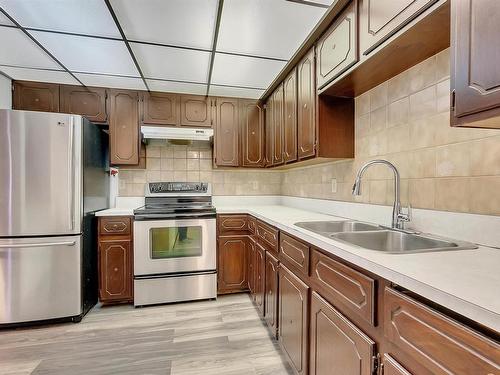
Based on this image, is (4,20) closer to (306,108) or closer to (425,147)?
(306,108)

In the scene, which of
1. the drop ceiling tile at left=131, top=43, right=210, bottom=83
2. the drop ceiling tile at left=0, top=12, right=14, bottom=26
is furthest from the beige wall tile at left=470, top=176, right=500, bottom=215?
the drop ceiling tile at left=0, top=12, right=14, bottom=26

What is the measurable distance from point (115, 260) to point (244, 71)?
216cm

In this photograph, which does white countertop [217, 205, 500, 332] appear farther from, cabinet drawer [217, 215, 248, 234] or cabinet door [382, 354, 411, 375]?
cabinet drawer [217, 215, 248, 234]

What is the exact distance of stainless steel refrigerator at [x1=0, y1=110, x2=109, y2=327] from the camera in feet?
6.76

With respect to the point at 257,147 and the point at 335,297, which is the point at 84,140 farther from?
the point at 335,297

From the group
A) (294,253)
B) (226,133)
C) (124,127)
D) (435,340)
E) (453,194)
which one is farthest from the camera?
(226,133)

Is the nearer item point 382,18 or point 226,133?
point 382,18

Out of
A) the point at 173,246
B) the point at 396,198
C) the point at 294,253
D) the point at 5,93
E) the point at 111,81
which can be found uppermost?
the point at 111,81

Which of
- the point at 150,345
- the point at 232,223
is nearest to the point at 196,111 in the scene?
the point at 232,223

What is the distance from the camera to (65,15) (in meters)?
1.61

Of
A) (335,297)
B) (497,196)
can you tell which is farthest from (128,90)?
(497,196)

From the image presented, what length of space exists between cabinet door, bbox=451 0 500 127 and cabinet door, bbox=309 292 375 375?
80 centimetres

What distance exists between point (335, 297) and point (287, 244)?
552 mm

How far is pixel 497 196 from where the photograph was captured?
1015mm
